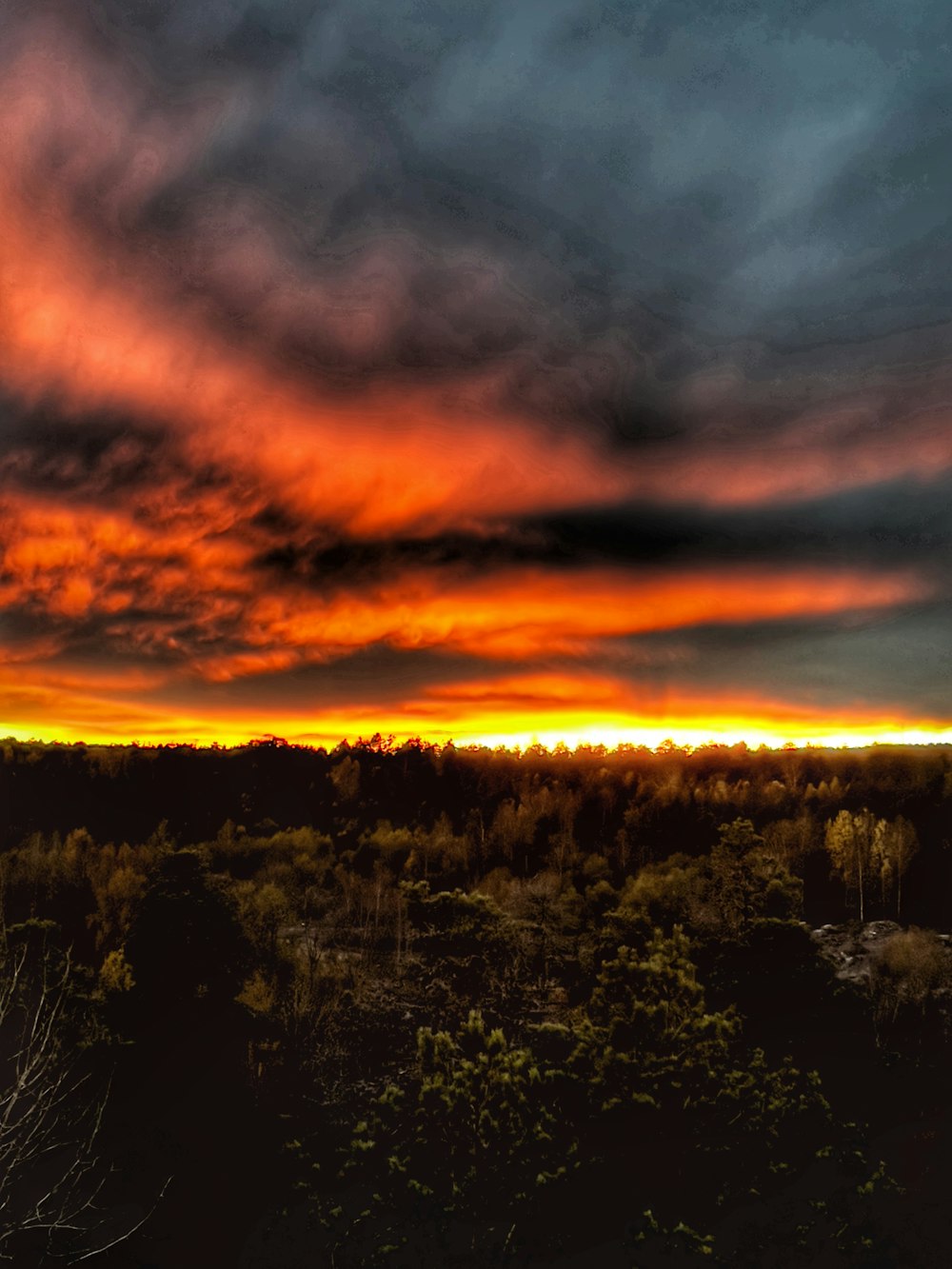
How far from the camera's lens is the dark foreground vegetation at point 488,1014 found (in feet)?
59.7

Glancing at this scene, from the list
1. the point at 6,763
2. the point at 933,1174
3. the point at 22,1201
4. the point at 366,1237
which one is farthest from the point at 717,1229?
the point at 6,763

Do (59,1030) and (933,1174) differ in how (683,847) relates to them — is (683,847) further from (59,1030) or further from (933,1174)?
(59,1030)

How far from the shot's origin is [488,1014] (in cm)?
2117

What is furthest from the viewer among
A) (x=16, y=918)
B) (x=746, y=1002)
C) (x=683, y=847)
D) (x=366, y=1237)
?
(x=683, y=847)

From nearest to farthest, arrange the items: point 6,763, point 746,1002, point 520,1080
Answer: point 520,1080 → point 746,1002 → point 6,763

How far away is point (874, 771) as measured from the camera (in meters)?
25.1

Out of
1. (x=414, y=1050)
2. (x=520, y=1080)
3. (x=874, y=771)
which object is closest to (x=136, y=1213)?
(x=414, y=1050)

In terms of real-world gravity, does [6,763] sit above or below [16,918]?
above

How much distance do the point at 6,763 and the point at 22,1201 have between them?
13.5 metres

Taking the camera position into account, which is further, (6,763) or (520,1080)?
(6,763)

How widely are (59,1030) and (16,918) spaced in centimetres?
437

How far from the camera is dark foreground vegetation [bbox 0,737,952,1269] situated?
717 inches

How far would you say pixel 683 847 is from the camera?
25016 mm

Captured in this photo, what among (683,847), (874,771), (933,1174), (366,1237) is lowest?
(366,1237)
